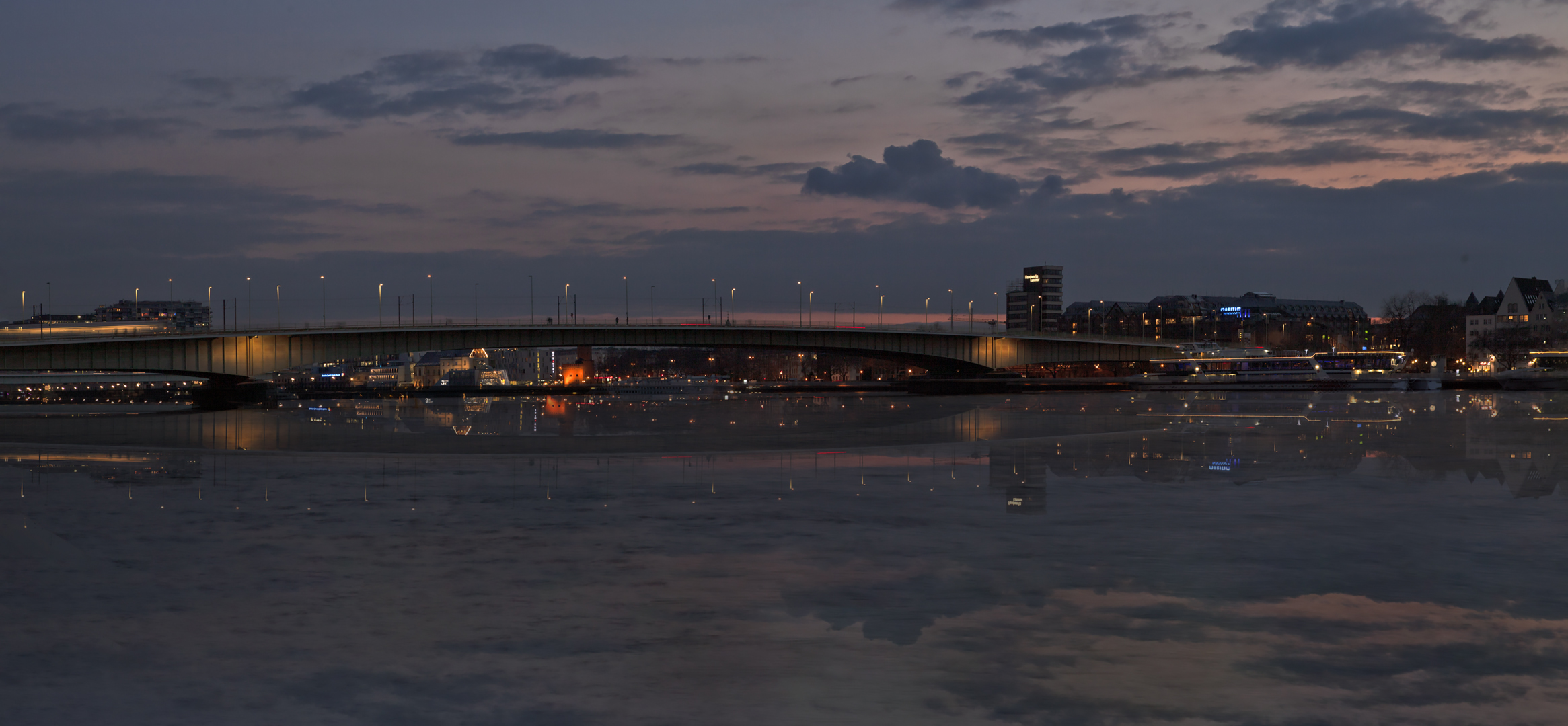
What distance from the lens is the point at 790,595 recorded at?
43.2 ft

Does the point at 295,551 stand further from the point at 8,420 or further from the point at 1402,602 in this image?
the point at 8,420

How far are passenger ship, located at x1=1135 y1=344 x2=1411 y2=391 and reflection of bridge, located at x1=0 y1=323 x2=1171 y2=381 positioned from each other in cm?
1055

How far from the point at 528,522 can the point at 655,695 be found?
32.9ft

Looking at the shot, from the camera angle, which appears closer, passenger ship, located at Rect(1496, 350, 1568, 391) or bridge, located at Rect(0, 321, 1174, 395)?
bridge, located at Rect(0, 321, 1174, 395)

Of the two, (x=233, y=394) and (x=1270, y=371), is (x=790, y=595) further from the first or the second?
(x=1270, y=371)

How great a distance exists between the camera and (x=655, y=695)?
9.41 meters

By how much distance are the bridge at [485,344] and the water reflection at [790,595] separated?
7311cm

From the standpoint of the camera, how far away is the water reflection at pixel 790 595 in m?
9.39

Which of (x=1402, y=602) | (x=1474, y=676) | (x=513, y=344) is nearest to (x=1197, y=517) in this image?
Answer: (x=1402, y=602)

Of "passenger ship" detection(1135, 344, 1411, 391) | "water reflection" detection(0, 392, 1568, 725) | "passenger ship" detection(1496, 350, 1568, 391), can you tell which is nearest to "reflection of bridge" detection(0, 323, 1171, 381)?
"passenger ship" detection(1135, 344, 1411, 391)

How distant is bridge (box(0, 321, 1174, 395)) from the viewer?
90.4m

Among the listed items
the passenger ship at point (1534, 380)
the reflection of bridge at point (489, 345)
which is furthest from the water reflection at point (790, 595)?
the passenger ship at point (1534, 380)

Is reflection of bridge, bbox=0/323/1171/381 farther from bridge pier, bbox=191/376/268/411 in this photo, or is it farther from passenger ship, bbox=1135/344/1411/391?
passenger ship, bbox=1135/344/1411/391

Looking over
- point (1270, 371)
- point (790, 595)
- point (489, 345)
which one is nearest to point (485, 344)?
point (489, 345)
